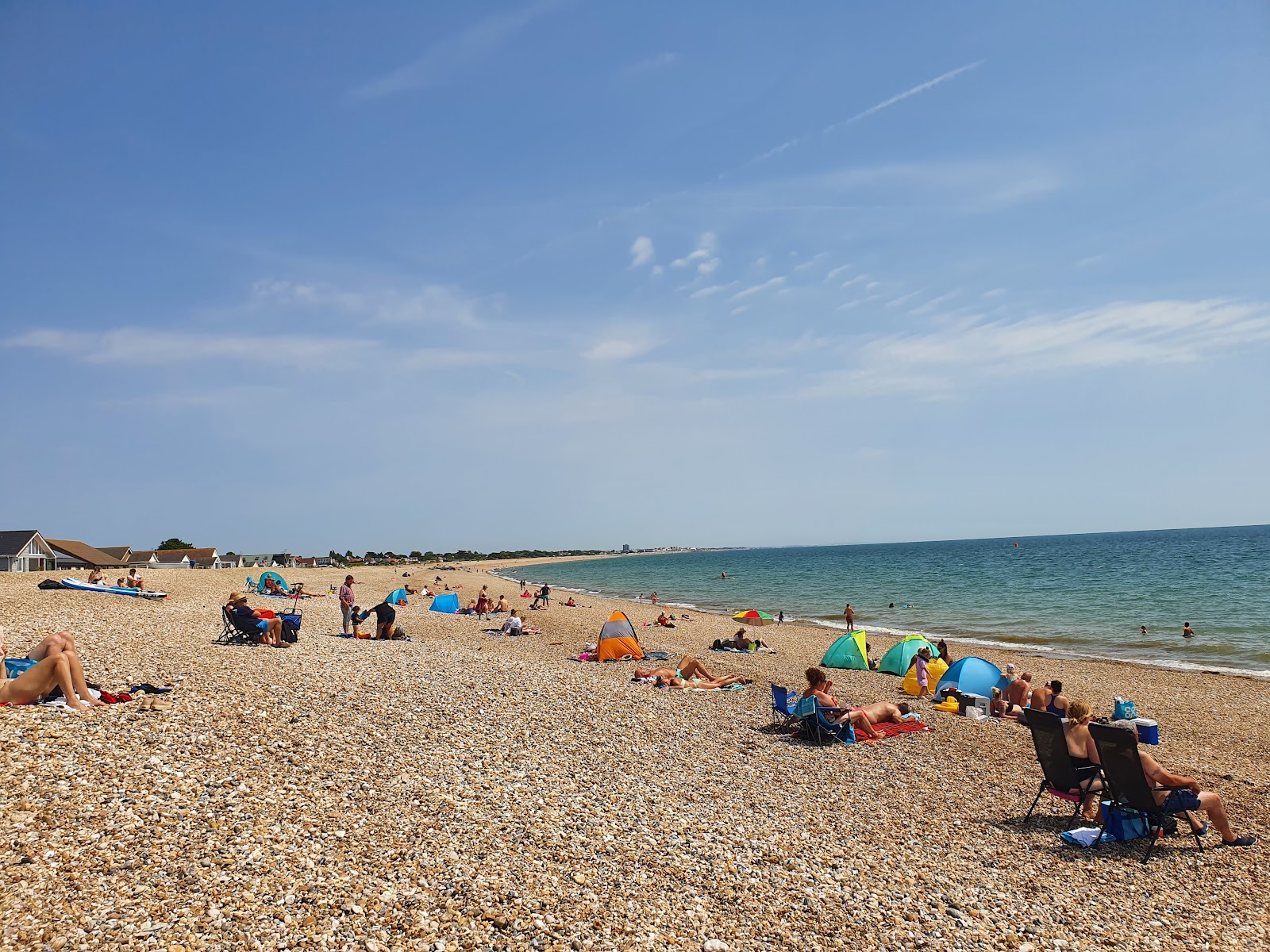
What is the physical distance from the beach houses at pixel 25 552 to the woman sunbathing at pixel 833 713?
5827cm

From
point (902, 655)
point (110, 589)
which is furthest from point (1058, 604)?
point (110, 589)

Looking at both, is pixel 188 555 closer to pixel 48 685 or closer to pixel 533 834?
pixel 48 685

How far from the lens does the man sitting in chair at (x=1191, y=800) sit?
24.1ft

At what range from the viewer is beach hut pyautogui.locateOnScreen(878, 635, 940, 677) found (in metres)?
18.7

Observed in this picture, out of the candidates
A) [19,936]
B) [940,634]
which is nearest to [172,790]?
[19,936]

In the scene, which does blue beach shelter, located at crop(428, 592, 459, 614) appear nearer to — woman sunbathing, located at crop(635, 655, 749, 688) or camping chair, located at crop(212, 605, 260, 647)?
camping chair, located at crop(212, 605, 260, 647)

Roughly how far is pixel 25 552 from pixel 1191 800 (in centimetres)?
6852

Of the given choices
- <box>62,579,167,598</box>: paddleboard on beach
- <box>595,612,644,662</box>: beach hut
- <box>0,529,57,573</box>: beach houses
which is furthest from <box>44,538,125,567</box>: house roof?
<box>595,612,644,662</box>: beach hut

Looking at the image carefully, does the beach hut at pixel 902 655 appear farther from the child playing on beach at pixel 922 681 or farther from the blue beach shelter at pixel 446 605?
the blue beach shelter at pixel 446 605

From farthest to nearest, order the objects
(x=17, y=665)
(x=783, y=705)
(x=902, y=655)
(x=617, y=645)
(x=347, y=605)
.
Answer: (x=347, y=605) < (x=617, y=645) < (x=902, y=655) < (x=783, y=705) < (x=17, y=665)

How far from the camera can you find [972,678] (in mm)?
15195

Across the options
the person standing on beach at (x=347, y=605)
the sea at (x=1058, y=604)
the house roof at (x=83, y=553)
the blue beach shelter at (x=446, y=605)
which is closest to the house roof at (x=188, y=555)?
the house roof at (x=83, y=553)

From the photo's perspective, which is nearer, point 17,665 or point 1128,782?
point 1128,782

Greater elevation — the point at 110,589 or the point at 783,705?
the point at 110,589
